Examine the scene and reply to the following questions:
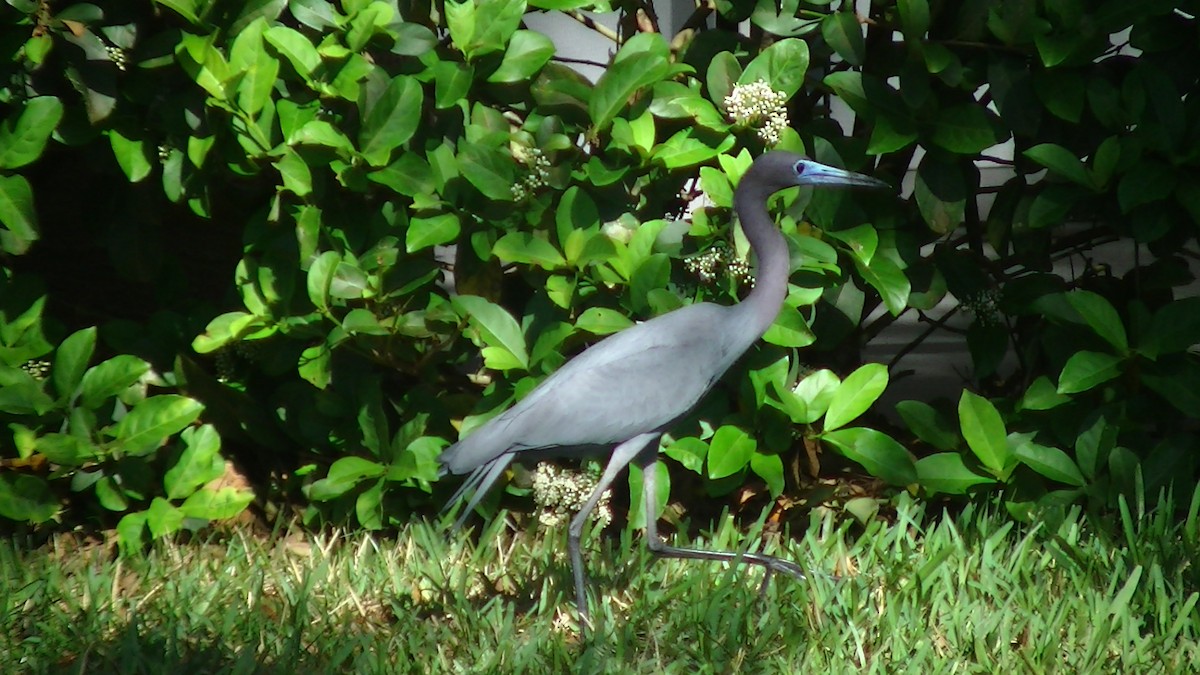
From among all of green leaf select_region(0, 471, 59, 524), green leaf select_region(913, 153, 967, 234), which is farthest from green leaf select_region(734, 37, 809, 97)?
green leaf select_region(0, 471, 59, 524)

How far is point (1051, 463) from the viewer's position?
3.56 meters

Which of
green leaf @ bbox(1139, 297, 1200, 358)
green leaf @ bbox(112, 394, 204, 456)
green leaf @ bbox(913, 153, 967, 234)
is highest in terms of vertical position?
green leaf @ bbox(913, 153, 967, 234)

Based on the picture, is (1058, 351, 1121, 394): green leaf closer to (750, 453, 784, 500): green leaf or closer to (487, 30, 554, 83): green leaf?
(750, 453, 784, 500): green leaf

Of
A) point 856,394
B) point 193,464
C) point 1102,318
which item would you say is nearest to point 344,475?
point 193,464

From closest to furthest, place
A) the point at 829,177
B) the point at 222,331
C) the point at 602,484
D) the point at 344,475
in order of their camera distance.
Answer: the point at 829,177
the point at 602,484
the point at 222,331
the point at 344,475

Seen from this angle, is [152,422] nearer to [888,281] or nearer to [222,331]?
[222,331]

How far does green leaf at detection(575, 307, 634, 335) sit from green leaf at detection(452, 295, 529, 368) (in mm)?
189

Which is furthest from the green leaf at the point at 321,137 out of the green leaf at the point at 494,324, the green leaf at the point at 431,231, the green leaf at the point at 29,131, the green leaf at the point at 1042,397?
the green leaf at the point at 1042,397

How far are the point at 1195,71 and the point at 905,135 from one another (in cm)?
81

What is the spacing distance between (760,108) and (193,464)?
2052mm

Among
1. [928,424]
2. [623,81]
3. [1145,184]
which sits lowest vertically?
[928,424]

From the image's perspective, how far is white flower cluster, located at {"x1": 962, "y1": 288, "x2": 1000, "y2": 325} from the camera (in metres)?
3.71

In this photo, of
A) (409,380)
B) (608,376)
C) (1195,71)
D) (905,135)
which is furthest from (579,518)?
(1195,71)

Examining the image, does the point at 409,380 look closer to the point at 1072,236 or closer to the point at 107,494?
the point at 107,494
